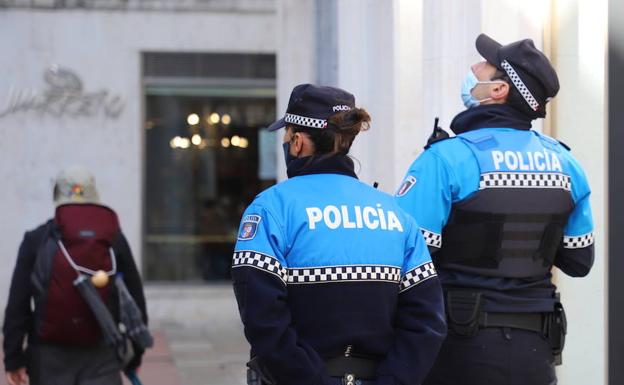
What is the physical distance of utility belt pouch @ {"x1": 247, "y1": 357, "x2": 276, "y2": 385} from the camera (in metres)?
3.28

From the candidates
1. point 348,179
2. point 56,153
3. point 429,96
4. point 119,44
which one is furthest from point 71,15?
point 348,179

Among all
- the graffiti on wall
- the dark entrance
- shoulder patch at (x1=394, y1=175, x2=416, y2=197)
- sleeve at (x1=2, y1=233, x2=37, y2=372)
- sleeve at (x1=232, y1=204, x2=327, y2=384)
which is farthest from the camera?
the dark entrance

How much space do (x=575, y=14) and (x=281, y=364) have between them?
12.7ft

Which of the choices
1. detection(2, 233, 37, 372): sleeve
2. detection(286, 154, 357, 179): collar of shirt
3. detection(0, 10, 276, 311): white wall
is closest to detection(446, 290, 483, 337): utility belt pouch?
detection(286, 154, 357, 179): collar of shirt

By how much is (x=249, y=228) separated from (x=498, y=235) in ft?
3.77

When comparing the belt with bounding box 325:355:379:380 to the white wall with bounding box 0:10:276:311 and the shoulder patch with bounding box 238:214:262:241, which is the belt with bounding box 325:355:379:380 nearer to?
the shoulder patch with bounding box 238:214:262:241

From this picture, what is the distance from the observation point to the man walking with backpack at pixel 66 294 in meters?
5.65

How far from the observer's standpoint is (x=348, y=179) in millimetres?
3492

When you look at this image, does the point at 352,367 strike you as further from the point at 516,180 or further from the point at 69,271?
the point at 69,271

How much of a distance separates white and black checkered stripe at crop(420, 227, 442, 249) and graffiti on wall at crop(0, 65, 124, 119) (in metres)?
10.5

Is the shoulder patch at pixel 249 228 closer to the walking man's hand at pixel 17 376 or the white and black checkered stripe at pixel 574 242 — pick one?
the white and black checkered stripe at pixel 574 242

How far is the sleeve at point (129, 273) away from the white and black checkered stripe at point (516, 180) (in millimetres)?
2629

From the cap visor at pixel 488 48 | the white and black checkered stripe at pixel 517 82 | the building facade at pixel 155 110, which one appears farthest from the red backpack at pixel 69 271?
the building facade at pixel 155 110

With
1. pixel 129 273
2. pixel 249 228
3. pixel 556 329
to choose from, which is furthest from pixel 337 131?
pixel 129 273
